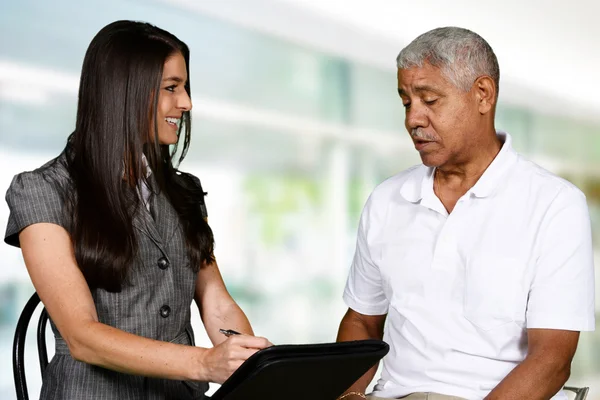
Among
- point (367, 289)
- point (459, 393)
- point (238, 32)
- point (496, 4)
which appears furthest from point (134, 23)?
point (496, 4)

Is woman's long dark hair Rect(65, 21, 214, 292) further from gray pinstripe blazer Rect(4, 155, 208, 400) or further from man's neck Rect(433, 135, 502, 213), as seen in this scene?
man's neck Rect(433, 135, 502, 213)

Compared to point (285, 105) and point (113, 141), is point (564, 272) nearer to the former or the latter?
point (113, 141)

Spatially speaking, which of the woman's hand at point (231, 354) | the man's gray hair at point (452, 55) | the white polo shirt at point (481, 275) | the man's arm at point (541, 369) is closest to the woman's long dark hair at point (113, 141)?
the woman's hand at point (231, 354)

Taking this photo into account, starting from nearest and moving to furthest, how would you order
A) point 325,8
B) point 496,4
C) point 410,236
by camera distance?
point 410,236 → point 325,8 → point 496,4

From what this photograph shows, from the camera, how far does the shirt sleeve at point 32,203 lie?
150 centimetres

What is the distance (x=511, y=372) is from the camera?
64.9 inches

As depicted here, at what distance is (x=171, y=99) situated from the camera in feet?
5.46

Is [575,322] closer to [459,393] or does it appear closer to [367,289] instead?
[459,393]

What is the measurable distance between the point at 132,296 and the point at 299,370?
464mm

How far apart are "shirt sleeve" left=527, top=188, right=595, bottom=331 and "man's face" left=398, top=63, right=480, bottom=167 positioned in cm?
24

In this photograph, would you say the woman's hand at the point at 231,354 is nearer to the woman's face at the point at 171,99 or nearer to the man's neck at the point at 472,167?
the woman's face at the point at 171,99

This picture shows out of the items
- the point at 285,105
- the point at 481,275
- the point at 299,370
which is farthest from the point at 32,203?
the point at 285,105

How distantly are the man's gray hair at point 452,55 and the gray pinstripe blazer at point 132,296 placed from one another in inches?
24.9

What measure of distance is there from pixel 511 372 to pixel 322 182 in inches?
114
